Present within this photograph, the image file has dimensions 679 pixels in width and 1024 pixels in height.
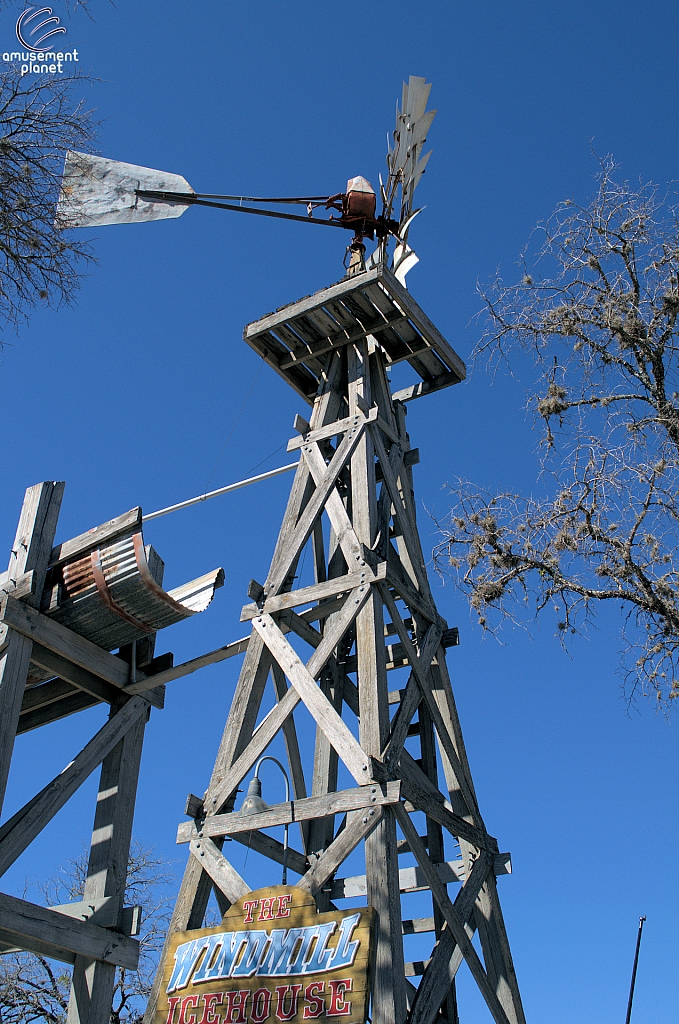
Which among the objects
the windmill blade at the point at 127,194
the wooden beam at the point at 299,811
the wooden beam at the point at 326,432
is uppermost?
the windmill blade at the point at 127,194

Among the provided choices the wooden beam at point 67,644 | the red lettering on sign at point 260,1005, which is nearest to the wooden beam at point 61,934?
the red lettering on sign at point 260,1005

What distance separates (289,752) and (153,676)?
1426 millimetres

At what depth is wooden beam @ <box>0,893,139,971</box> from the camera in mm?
7536

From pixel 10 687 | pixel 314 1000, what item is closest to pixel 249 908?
pixel 314 1000

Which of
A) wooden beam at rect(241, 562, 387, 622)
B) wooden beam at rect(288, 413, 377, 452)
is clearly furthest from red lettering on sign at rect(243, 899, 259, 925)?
wooden beam at rect(288, 413, 377, 452)

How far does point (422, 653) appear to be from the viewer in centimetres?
934

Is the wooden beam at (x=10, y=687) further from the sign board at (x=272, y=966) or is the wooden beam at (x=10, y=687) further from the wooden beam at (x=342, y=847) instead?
the wooden beam at (x=342, y=847)

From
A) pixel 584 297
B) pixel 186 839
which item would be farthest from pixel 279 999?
Answer: pixel 584 297

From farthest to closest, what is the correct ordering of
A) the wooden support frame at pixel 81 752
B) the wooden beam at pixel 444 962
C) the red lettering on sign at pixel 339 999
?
1. the wooden support frame at pixel 81 752
2. the wooden beam at pixel 444 962
3. the red lettering on sign at pixel 339 999

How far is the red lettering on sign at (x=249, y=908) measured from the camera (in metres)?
7.33

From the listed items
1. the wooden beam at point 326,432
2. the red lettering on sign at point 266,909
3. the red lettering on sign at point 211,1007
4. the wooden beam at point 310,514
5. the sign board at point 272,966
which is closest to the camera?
the sign board at point 272,966

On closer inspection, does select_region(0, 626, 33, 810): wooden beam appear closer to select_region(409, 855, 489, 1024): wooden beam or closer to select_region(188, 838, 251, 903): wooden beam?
select_region(188, 838, 251, 903): wooden beam

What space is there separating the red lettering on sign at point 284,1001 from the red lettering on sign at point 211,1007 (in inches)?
20.7

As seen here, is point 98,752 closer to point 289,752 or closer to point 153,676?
point 153,676
